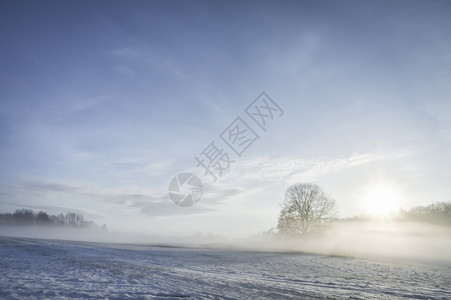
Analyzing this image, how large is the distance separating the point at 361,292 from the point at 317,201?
41.2 meters

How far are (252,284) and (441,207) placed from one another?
10146 centimetres

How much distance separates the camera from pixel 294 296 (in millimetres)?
9727

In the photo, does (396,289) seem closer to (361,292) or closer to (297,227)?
(361,292)

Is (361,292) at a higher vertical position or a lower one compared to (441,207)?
lower

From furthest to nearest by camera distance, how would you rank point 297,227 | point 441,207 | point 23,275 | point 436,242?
point 441,207 → point 436,242 → point 297,227 → point 23,275

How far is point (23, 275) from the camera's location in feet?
41.2

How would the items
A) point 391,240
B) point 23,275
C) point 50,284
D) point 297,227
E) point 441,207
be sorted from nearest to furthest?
point 50,284 → point 23,275 → point 297,227 → point 391,240 → point 441,207

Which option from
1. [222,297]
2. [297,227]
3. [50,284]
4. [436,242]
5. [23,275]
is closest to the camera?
[222,297]

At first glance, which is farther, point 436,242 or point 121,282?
point 436,242

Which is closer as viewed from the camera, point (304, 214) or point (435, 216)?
point (304, 214)

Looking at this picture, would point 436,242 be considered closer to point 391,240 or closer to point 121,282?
point 391,240

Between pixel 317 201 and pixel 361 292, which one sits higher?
pixel 317 201

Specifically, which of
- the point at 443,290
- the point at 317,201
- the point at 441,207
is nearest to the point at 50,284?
the point at 443,290

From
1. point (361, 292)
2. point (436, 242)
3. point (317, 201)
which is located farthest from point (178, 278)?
point (436, 242)
